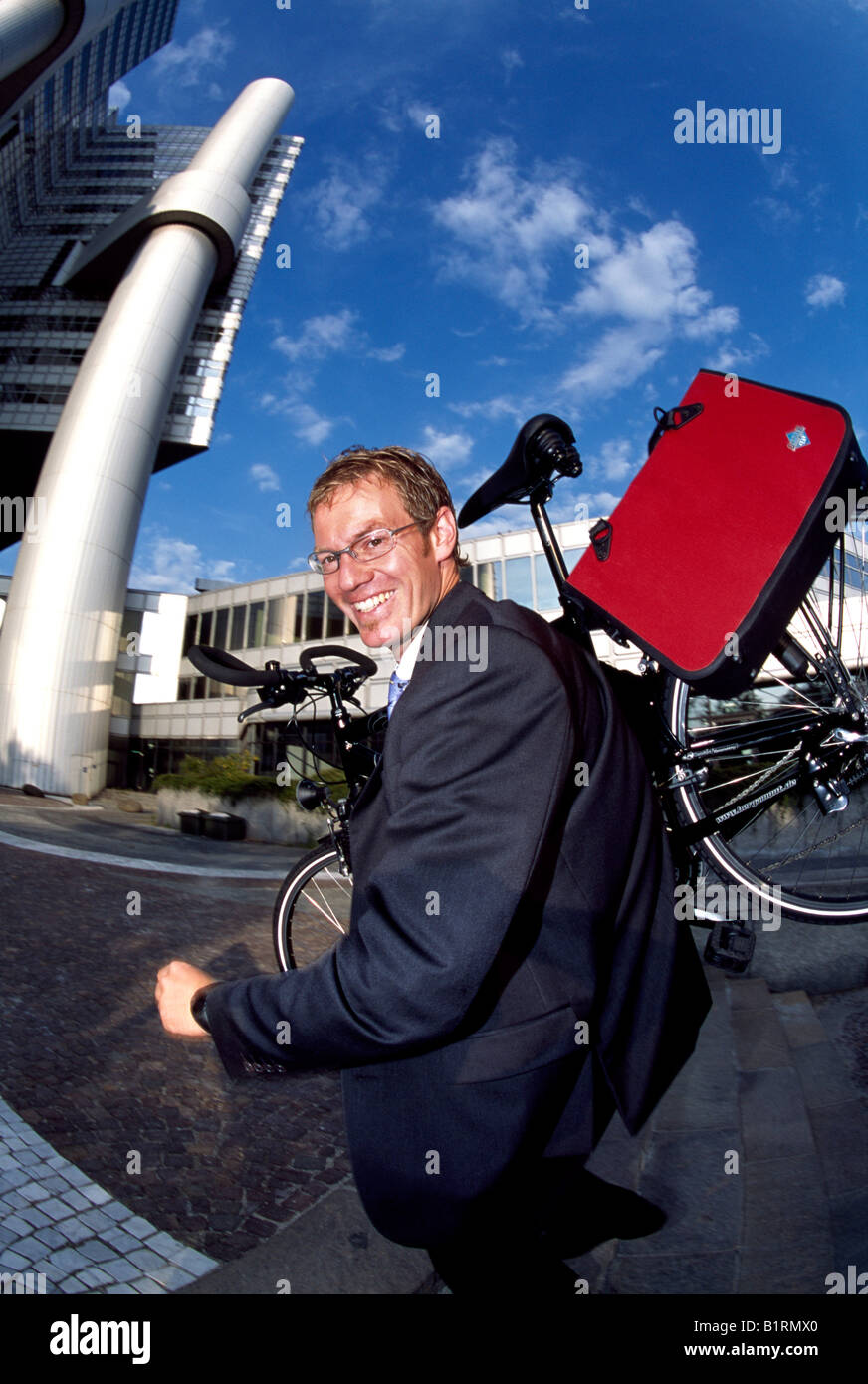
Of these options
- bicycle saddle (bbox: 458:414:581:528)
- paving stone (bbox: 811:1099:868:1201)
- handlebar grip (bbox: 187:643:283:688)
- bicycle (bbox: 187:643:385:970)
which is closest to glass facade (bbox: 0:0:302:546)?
bicycle (bbox: 187:643:385:970)

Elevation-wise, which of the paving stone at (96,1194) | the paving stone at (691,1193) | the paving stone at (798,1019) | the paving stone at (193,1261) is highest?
the paving stone at (96,1194)

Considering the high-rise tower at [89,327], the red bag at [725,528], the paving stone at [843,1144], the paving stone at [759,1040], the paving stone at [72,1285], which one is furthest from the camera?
the high-rise tower at [89,327]

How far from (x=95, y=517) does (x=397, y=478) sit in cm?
891

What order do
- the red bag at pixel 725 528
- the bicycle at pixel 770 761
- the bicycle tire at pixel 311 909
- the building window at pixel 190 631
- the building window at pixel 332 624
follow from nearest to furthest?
1. the red bag at pixel 725 528
2. the bicycle at pixel 770 761
3. the bicycle tire at pixel 311 909
4. the building window at pixel 332 624
5. the building window at pixel 190 631

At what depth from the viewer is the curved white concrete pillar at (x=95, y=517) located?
216 centimetres

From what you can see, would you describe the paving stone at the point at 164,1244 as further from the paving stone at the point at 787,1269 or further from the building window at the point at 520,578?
the building window at the point at 520,578

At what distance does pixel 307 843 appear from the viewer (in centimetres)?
248

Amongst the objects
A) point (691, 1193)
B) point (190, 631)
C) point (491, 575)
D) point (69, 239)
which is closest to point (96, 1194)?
point (691, 1193)

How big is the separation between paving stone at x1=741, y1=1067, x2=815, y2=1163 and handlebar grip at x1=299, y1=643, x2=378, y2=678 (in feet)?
5.87

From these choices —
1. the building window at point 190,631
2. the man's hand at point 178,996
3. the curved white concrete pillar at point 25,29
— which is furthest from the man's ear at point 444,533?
the curved white concrete pillar at point 25,29

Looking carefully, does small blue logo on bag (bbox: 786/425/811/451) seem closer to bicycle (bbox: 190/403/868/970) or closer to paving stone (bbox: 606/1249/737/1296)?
bicycle (bbox: 190/403/868/970)

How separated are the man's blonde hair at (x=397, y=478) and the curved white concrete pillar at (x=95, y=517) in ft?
3.57

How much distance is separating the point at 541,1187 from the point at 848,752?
1576 mm

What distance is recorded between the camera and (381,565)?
117 cm
